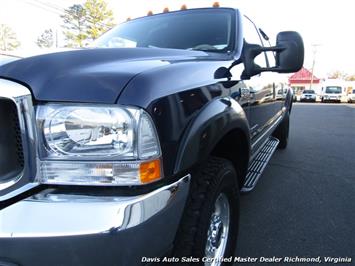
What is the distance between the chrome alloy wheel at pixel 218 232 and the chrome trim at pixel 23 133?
3.54 feet

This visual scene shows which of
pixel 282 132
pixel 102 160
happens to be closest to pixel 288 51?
pixel 102 160

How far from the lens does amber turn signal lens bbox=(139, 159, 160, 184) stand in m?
1.30

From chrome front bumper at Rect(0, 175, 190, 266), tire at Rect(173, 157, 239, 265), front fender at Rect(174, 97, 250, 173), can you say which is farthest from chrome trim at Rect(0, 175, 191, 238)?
tire at Rect(173, 157, 239, 265)

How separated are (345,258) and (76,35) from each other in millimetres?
32954

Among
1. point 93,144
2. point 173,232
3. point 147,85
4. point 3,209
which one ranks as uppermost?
point 147,85

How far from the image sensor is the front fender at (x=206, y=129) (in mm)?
1491

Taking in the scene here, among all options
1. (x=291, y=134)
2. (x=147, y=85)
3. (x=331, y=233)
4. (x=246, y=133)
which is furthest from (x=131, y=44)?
(x=291, y=134)

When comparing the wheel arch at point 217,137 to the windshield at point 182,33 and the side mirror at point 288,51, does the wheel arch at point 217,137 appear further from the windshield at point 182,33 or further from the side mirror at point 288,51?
the windshield at point 182,33

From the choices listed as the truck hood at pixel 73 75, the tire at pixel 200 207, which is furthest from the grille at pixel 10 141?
the tire at pixel 200 207

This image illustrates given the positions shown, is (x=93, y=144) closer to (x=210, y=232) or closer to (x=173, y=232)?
(x=173, y=232)

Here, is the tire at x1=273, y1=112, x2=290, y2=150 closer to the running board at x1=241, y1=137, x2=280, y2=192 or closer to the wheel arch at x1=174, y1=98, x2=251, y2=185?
the running board at x1=241, y1=137, x2=280, y2=192

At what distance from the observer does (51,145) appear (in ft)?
4.24

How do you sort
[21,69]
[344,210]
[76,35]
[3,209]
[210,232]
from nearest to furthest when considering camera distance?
[3,209] → [21,69] → [210,232] → [344,210] → [76,35]

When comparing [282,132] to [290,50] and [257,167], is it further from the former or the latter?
[290,50]
